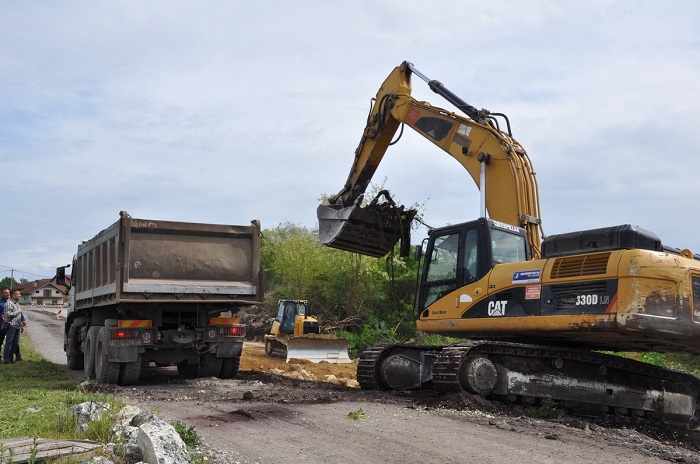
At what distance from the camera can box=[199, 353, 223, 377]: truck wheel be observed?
42.6ft

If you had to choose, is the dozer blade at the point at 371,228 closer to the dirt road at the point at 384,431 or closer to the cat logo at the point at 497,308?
the dirt road at the point at 384,431

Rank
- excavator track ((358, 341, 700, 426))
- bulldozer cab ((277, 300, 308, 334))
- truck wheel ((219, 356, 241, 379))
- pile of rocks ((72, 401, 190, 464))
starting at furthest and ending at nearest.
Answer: bulldozer cab ((277, 300, 308, 334)), truck wheel ((219, 356, 241, 379)), excavator track ((358, 341, 700, 426)), pile of rocks ((72, 401, 190, 464))

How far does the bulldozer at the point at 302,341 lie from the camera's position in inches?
816

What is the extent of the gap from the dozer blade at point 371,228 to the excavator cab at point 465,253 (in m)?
1.57

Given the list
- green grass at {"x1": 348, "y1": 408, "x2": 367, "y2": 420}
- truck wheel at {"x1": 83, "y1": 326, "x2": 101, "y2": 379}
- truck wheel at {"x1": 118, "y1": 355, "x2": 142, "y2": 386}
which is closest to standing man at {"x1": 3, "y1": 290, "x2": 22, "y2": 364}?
truck wheel at {"x1": 83, "y1": 326, "x2": 101, "y2": 379}

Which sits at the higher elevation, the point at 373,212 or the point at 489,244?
the point at 373,212

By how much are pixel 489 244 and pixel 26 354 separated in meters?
14.5

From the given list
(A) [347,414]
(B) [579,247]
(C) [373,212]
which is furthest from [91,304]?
(B) [579,247]

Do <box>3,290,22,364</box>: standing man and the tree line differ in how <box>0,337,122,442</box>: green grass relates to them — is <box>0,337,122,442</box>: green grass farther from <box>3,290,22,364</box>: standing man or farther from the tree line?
the tree line

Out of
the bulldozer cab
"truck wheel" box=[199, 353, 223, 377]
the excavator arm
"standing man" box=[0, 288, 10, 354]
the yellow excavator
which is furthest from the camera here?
the bulldozer cab

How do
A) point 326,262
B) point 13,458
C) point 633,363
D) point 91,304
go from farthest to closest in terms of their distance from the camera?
point 326,262 → point 91,304 → point 633,363 → point 13,458

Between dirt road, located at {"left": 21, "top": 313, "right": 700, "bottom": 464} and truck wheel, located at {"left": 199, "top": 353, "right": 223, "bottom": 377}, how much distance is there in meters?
1.34

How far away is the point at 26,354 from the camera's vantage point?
1942 centimetres

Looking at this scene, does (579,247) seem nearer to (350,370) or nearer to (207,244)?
(207,244)
